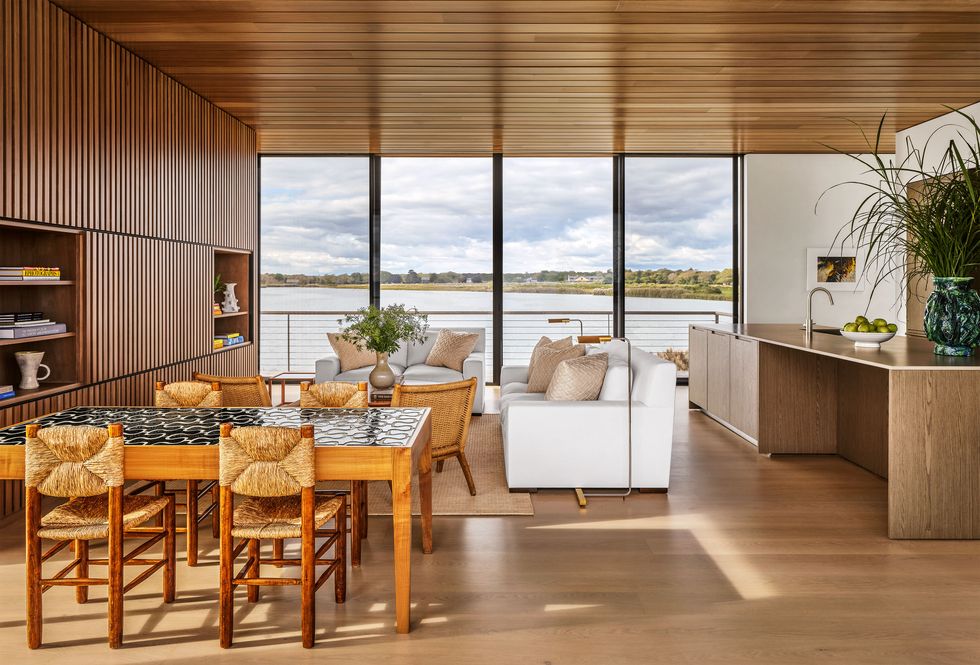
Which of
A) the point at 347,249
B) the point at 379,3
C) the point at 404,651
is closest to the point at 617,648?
the point at 404,651

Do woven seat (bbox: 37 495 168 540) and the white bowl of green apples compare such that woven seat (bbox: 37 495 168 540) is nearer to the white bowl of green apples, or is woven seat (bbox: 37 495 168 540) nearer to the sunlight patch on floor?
the sunlight patch on floor

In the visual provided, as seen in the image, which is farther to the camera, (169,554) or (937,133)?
(937,133)

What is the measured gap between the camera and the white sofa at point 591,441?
182 inches

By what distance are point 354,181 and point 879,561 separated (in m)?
7.44

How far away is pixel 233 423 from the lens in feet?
10.4

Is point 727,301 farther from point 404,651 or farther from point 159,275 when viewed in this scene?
point 404,651

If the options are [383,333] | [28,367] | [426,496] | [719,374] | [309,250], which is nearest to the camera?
[426,496]

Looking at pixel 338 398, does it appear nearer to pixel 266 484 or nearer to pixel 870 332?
pixel 266 484

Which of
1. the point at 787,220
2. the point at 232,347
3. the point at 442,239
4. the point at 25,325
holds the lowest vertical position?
the point at 232,347

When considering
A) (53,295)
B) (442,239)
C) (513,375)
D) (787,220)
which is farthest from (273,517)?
(787,220)

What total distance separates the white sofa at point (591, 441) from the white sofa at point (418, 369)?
2.38 meters

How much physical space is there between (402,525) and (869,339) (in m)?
3.41

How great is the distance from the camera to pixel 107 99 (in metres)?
4.94

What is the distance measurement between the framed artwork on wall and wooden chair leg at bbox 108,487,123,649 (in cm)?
853
